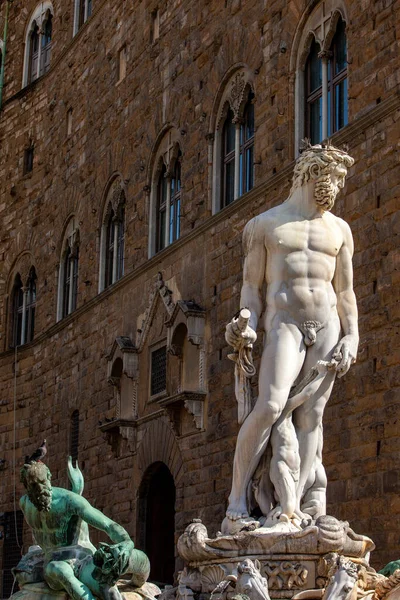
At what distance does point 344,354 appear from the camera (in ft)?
22.8

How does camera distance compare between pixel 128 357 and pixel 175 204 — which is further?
pixel 128 357

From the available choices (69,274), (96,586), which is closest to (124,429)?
(69,274)

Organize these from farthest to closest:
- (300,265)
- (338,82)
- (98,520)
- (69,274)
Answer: (69,274)
(338,82)
(300,265)
(98,520)

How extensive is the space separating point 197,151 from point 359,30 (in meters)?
4.42

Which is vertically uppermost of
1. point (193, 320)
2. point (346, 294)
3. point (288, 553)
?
point (193, 320)

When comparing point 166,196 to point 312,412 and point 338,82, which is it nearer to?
point 338,82

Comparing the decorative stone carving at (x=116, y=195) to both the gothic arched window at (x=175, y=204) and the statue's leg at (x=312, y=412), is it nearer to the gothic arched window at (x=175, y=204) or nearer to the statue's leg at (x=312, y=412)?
the gothic arched window at (x=175, y=204)

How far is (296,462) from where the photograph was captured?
6758mm

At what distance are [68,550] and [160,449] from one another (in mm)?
11299

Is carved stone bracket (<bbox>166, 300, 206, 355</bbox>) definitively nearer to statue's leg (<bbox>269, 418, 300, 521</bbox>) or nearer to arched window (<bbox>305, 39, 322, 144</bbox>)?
arched window (<bbox>305, 39, 322, 144</bbox>)

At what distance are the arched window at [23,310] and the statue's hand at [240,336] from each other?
57.7 feet

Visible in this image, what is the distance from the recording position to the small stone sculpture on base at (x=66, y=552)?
5.20m

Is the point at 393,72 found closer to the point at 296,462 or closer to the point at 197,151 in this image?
the point at 197,151

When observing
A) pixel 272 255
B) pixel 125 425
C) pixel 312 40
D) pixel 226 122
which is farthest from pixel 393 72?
pixel 125 425
